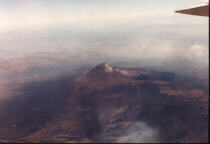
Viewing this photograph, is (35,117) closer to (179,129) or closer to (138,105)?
(138,105)

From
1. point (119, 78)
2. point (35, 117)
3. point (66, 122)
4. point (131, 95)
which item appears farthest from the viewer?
point (119, 78)

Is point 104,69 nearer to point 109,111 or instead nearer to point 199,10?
point 109,111

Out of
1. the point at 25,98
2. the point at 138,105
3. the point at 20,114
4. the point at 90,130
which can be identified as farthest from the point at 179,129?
the point at 25,98

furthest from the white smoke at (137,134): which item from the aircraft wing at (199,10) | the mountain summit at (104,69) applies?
the mountain summit at (104,69)

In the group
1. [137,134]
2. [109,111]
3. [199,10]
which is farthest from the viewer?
[109,111]

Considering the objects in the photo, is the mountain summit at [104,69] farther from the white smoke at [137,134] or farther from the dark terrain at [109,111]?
the white smoke at [137,134]

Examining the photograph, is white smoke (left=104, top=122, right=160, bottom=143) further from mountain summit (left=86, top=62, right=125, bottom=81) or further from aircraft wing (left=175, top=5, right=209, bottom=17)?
aircraft wing (left=175, top=5, right=209, bottom=17)

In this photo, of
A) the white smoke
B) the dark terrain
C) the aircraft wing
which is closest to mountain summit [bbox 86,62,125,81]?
the dark terrain

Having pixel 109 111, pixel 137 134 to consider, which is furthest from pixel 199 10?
pixel 109 111
